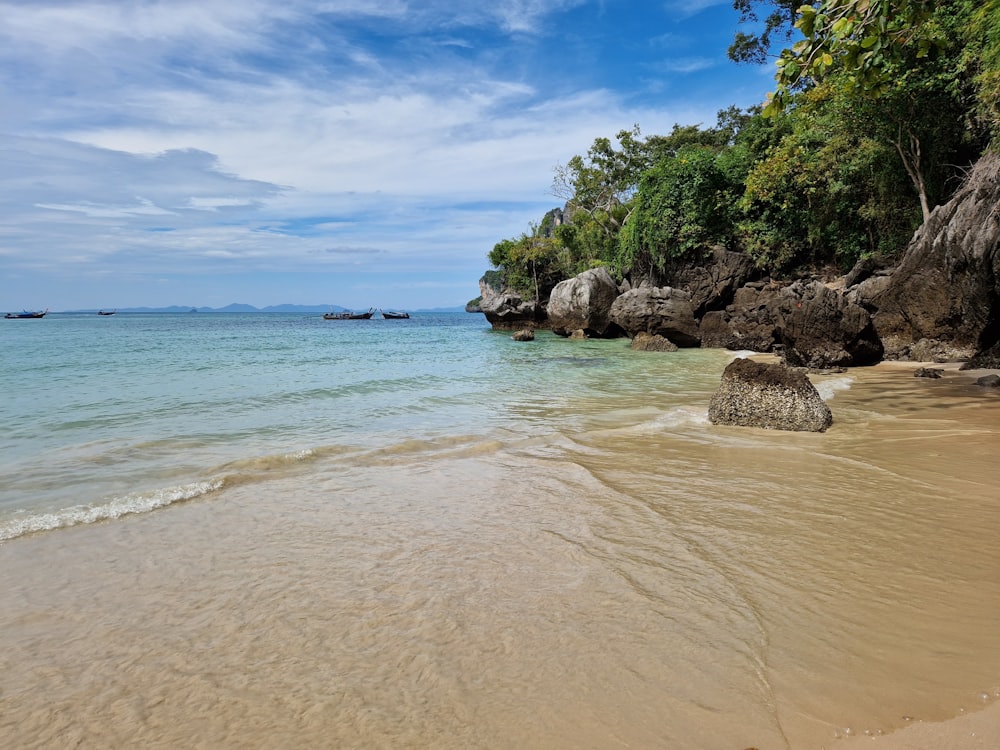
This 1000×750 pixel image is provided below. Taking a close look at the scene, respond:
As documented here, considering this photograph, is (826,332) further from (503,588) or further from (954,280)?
(503,588)

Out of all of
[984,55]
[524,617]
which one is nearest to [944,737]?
[524,617]

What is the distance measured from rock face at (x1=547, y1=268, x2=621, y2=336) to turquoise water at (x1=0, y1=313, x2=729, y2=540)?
1170 centimetres

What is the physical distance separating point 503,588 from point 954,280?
14.5 meters

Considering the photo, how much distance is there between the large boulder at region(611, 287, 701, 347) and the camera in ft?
78.4

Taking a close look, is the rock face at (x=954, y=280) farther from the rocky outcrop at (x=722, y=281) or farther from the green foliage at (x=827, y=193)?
the rocky outcrop at (x=722, y=281)

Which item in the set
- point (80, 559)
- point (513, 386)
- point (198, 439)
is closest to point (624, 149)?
point (513, 386)

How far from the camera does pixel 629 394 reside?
11.2 meters

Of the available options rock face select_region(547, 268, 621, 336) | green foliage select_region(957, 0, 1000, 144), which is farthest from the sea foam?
rock face select_region(547, 268, 621, 336)

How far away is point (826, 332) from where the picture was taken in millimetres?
14930

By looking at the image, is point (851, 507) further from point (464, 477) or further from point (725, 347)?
point (725, 347)

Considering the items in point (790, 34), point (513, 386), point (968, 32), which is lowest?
point (513, 386)

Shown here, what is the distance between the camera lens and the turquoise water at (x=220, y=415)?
A: 5602 millimetres

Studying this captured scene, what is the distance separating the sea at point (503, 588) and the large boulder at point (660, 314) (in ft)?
54.5

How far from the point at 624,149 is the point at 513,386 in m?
31.5
